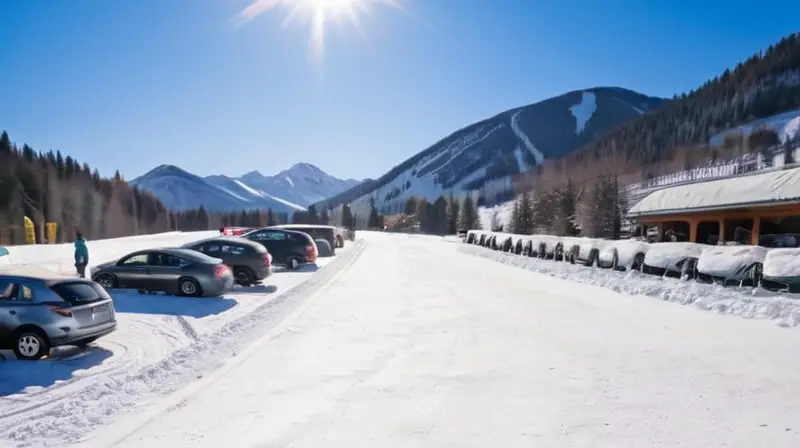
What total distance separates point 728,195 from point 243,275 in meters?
22.1

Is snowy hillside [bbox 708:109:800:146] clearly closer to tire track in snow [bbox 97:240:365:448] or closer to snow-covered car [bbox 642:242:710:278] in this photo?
snow-covered car [bbox 642:242:710:278]

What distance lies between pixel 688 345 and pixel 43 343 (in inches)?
390

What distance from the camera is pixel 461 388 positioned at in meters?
6.09

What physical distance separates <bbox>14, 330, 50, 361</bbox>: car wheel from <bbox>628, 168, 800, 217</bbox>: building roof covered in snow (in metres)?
24.5

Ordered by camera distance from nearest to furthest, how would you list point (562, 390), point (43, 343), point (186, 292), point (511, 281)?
point (562, 390), point (43, 343), point (186, 292), point (511, 281)

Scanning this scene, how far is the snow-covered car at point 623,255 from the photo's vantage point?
18.4 m

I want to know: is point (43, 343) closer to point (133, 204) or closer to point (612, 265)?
point (612, 265)

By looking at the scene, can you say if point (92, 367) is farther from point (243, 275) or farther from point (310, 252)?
point (310, 252)

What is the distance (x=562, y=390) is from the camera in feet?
19.7

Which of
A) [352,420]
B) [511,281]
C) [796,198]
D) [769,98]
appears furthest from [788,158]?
[352,420]

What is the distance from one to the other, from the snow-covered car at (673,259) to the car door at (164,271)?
14.6 meters

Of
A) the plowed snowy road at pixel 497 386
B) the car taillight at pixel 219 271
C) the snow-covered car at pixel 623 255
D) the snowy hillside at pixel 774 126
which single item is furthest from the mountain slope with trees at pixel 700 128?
the plowed snowy road at pixel 497 386

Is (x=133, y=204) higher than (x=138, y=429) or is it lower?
higher

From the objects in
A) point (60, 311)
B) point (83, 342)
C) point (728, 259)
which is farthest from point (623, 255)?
point (60, 311)
